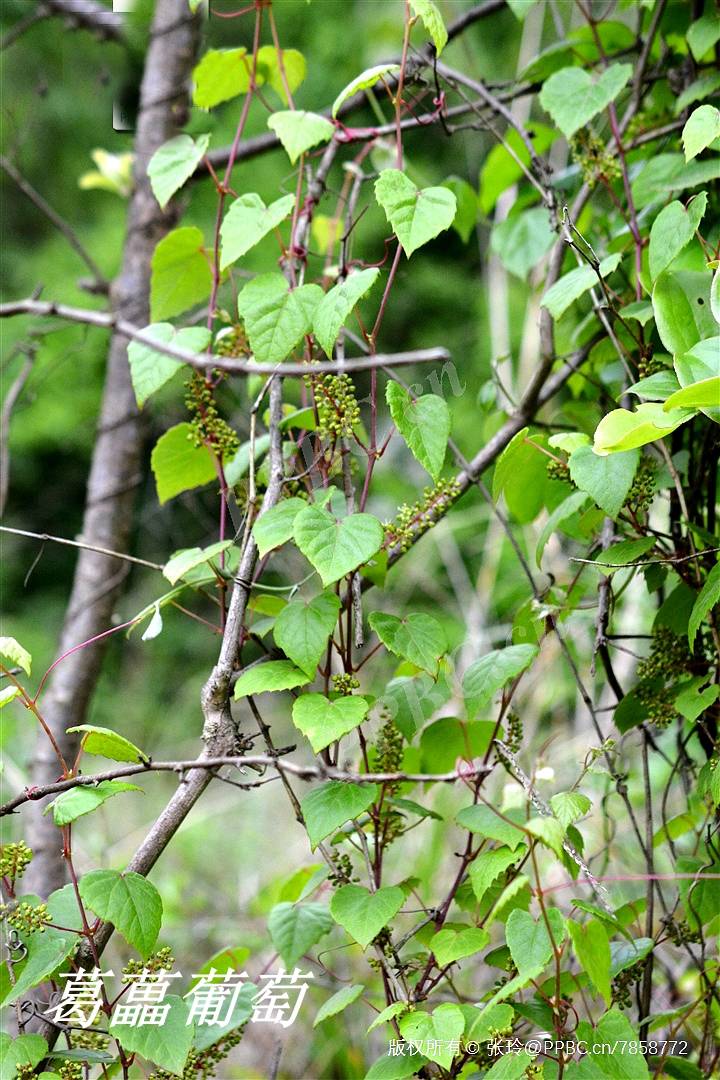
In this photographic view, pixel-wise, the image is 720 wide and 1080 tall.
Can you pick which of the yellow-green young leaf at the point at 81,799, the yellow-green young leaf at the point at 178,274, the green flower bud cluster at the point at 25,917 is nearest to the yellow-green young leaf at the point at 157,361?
the yellow-green young leaf at the point at 178,274

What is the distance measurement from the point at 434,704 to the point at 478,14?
3.44ft

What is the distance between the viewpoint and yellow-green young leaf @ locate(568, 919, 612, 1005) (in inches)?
31.7

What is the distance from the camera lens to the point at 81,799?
0.82 metres

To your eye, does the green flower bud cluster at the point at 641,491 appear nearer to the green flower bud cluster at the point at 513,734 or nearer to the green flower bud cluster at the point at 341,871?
the green flower bud cluster at the point at 513,734

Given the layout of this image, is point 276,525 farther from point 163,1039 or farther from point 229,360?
point 163,1039

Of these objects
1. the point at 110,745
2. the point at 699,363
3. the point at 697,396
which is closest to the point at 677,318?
the point at 699,363

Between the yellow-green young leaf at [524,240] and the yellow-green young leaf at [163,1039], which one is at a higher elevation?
the yellow-green young leaf at [524,240]

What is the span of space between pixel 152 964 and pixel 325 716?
0.28 m

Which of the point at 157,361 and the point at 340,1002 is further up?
the point at 157,361

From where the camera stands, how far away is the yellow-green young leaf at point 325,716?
0.80 meters

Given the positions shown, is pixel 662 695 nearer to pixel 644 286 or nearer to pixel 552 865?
pixel 644 286

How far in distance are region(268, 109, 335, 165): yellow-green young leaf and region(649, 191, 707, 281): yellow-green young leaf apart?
33 cm

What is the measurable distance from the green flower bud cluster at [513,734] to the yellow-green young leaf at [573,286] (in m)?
0.41

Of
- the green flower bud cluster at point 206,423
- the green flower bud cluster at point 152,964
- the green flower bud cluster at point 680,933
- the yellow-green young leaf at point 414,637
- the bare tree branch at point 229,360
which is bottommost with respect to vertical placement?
the green flower bud cluster at point 680,933
